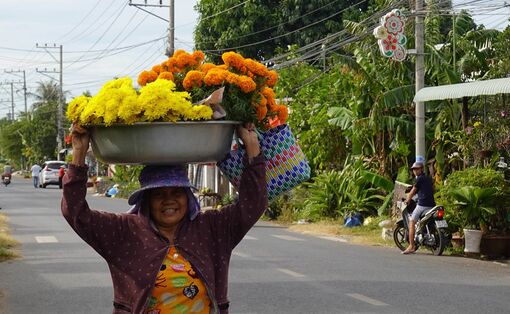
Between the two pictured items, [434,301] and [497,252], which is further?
[497,252]

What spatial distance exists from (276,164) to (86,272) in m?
9.48

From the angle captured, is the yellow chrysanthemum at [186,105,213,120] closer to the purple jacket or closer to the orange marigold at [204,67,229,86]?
the orange marigold at [204,67,229,86]

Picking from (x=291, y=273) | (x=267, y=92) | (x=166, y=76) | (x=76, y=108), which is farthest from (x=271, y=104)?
(x=291, y=273)

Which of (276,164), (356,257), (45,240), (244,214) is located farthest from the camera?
(45,240)

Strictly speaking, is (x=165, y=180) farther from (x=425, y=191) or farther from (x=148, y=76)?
(x=425, y=191)

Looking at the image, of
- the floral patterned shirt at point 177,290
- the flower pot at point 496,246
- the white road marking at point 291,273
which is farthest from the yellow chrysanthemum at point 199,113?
the flower pot at point 496,246

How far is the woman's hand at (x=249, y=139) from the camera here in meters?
4.24

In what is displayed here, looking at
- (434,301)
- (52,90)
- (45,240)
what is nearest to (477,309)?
(434,301)

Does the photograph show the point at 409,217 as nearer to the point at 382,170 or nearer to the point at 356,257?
the point at 356,257

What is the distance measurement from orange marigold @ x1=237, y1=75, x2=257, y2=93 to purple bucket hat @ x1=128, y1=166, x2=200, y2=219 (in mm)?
454

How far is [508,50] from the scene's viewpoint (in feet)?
59.3

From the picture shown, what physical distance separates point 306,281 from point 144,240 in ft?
28.0

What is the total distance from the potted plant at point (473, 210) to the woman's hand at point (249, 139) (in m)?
12.8

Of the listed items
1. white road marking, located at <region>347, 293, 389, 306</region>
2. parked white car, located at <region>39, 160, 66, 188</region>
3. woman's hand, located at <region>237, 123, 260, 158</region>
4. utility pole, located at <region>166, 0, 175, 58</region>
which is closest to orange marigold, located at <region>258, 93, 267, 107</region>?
woman's hand, located at <region>237, 123, 260, 158</region>
